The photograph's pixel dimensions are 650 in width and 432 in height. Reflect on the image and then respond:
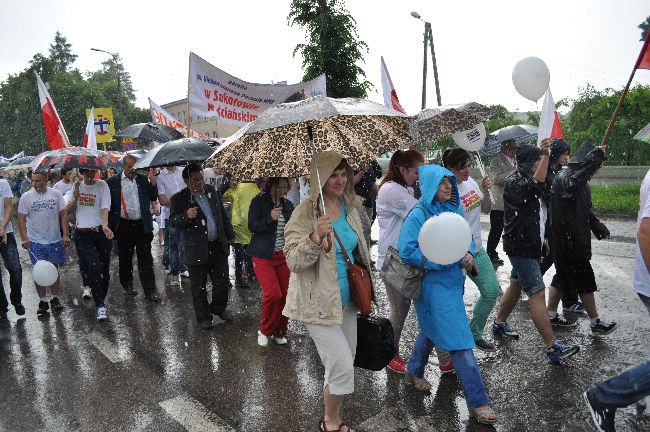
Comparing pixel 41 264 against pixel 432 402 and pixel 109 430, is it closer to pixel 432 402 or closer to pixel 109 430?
pixel 109 430

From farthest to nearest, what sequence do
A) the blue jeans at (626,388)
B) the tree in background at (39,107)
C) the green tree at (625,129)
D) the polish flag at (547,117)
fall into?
1. the tree in background at (39,107)
2. the green tree at (625,129)
3. the polish flag at (547,117)
4. the blue jeans at (626,388)

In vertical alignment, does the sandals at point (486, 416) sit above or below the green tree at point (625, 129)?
below

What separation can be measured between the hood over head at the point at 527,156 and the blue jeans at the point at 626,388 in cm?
186

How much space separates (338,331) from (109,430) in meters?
1.83

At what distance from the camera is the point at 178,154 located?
16.8 feet

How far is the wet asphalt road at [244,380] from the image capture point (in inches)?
142

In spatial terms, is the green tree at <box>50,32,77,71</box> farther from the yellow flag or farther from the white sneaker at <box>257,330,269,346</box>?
the white sneaker at <box>257,330,269,346</box>

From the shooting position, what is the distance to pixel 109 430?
367 centimetres

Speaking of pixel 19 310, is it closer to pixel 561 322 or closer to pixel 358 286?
pixel 358 286

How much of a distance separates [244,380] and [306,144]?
2.02 m

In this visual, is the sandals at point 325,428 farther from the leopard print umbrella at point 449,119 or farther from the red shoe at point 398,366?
the leopard print umbrella at point 449,119

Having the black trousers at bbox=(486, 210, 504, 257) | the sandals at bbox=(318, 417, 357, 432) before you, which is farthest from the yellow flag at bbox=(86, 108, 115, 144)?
the sandals at bbox=(318, 417, 357, 432)

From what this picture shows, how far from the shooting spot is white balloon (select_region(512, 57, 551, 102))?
498cm

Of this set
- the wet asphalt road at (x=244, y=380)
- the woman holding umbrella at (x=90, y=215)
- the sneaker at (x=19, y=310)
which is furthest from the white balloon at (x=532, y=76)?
the sneaker at (x=19, y=310)
